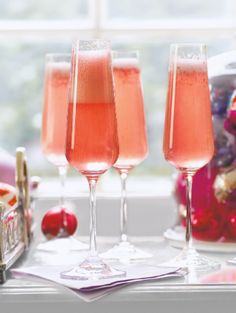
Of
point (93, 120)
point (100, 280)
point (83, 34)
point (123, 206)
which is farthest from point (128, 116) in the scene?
point (83, 34)

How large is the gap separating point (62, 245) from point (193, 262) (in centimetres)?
34

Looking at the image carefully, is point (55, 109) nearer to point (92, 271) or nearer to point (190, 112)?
point (190, 112)

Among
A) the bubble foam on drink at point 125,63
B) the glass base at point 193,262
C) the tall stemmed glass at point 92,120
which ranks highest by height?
the bubble foam on drink at point 125,63

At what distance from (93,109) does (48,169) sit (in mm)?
1145

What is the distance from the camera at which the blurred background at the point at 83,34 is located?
101 inches

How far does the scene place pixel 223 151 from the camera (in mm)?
1830

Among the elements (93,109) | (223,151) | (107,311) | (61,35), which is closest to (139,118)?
(223,151)

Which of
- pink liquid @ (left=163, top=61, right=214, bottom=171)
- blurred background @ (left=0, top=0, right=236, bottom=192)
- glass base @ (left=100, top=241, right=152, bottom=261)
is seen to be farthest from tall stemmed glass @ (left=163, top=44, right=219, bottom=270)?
blurred background @ (left=0, top=0, right=236, bottom=192)

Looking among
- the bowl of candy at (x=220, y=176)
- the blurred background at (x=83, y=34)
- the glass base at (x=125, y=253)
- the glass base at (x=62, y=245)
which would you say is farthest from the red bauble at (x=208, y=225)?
the blurred background at (x=83, y=34)

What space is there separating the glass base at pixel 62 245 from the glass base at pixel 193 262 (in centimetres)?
26

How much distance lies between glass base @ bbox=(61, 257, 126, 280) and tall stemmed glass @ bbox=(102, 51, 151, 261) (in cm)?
21

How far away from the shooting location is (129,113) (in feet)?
5.84

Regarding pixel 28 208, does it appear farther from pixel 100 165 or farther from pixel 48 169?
pixel 48 169

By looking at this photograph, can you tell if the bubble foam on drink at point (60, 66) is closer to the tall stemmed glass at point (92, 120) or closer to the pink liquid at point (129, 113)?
the pink liquid at point (129, 113)
